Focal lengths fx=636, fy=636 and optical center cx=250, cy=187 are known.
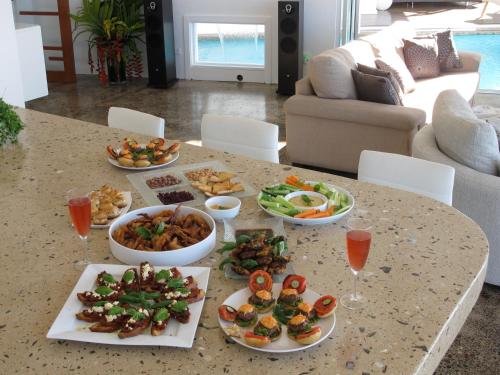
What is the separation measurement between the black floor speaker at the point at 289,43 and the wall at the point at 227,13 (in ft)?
0.81

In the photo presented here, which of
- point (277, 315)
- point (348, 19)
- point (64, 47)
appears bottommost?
point (64, 47)

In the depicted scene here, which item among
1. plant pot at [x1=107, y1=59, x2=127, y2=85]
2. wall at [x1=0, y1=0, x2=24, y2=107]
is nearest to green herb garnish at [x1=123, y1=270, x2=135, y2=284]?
wall at [x1=0, y1=0, x2=24, y2=107]

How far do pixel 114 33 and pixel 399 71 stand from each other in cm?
362

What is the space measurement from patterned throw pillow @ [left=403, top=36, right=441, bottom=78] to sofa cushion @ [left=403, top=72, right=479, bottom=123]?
7cm

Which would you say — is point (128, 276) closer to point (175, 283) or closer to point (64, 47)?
point (175, 283)

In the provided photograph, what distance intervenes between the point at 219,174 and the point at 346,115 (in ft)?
7.69

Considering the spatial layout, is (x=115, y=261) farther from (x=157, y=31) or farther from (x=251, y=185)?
(x=157, y=31)

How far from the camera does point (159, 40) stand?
23.7ft

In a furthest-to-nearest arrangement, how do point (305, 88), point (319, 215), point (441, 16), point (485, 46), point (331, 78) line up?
1. point (441, 16)
2. point (485, 46)
3. point (305, 88)
4. point (331, 78)
5. point (319, 215)

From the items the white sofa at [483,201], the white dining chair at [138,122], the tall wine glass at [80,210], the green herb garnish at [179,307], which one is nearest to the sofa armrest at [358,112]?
the white sofa at [483,201]

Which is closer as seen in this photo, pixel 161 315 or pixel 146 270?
pixel 161 315

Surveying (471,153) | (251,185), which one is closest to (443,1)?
(471,153)

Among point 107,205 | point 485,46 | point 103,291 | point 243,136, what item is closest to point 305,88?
point 243,136

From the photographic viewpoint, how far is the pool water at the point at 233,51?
7457mm
